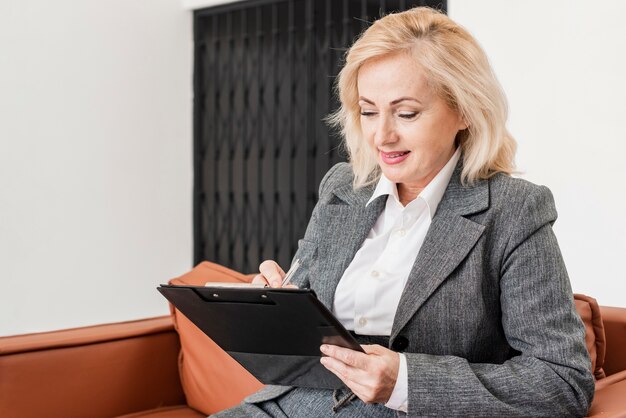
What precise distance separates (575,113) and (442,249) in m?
2.15

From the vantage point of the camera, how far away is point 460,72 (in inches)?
67.7

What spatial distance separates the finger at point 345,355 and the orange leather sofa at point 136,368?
74cm

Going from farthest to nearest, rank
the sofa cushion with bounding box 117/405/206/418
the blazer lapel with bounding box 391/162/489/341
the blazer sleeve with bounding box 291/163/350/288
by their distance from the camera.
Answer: the sofa cushion with bounding box 117/405/206/418, the blazer sleeve with bounding box 291/163/350/288, the blazer lapel with bounding box 391/162/489/341

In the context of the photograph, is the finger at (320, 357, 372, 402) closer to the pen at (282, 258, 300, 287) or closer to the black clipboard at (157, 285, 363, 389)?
the black clipboard at (157, 285, 363, 389)

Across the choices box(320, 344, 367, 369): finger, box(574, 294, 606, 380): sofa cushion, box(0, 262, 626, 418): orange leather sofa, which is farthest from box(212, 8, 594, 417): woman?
box(0, 262, 626, 418): orange leather sofa

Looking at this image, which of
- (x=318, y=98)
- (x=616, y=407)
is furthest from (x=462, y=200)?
(x=318, y=98)

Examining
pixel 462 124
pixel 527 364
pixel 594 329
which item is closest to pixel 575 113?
pixel 594 329

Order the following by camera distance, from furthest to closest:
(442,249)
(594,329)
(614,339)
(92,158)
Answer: (92,158) → (614,339) → (594,329) → (442,249)

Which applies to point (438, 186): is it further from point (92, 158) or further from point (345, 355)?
point (92, 158)

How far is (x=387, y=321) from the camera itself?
5.74ft

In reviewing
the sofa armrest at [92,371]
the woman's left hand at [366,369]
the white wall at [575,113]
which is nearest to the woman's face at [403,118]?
the woman's left hand at [366,369]

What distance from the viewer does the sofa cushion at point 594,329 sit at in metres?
1.98

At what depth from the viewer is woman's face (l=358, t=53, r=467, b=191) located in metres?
1.71

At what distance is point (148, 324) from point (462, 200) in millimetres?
1143
